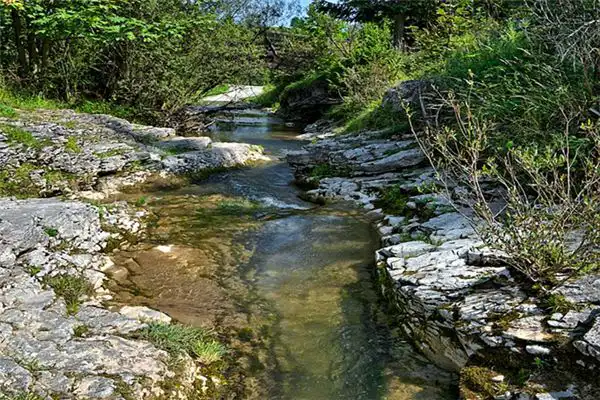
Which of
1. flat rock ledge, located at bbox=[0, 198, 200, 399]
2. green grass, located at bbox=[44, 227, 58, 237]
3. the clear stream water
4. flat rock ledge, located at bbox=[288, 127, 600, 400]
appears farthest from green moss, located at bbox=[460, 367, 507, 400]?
green grass, located at bbox=[44, 227, 58, 237]

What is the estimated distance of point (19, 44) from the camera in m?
13.0

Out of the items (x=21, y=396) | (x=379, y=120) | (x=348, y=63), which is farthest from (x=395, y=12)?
(x=21, y=396)

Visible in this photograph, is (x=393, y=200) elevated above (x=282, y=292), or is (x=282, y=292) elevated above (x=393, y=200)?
(x=393, y=200)

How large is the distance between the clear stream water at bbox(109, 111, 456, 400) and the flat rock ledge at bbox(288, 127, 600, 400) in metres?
0.27

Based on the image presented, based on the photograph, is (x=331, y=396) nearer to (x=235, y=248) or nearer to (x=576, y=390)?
(x=576, y=390)

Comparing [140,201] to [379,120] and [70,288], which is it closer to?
[70,288]

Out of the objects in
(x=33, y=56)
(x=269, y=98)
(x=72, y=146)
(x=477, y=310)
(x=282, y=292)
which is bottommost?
(x=282, y=292)

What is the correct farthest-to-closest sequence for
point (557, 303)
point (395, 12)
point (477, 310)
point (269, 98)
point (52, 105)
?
point (269, 98) → point (395, 12) → point (52, 105) → point (477, 310) → point (557, 303)

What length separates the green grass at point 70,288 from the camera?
440 cm

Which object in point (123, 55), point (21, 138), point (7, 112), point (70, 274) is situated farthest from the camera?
point (123, 55)

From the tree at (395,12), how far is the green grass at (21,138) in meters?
16.1

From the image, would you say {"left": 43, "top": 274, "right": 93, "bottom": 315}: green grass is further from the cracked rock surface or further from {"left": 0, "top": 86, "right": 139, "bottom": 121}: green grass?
{"left": 0, "top": 86, "right": 139, "bottom": 121}: green grass

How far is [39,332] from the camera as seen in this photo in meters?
3.66

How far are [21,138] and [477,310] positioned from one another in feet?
29.2
